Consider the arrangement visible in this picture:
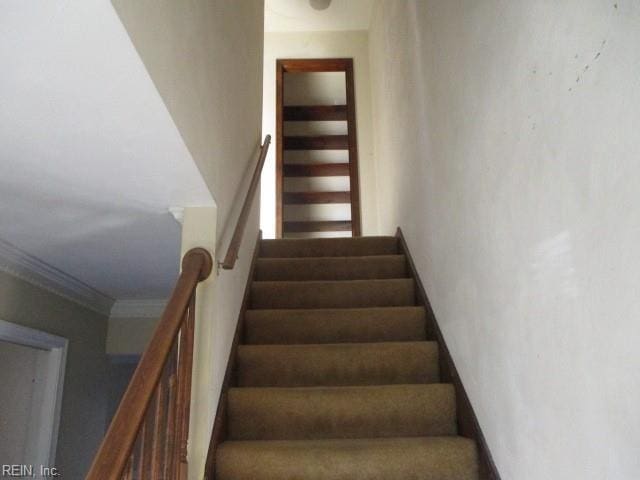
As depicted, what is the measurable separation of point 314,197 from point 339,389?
10.9 ft

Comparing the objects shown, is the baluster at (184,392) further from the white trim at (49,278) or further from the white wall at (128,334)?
the white wall at (128,334)

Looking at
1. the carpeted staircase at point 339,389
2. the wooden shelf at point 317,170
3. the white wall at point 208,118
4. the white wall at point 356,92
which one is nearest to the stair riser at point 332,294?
the carpeted staircase at point 339,389

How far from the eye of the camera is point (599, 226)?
92 centimetres

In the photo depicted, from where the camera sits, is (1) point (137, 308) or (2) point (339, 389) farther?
(1) point (137, 308)

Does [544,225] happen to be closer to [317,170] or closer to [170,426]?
[170,426]

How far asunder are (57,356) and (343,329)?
164 cm

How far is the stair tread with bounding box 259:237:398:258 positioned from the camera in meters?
3.27

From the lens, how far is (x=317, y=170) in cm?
514

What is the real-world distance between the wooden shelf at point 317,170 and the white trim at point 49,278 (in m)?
2.51

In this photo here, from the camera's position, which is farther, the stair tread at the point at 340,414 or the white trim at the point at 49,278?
the white trim at the point at 49,278

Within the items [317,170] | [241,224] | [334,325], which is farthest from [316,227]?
[241,224]

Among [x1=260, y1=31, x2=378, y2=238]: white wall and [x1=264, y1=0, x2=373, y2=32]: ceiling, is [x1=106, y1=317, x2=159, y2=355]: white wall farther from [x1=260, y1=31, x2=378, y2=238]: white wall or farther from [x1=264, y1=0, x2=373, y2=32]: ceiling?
[x1=264, y1=0, x2=373, y2=32]: ceiling

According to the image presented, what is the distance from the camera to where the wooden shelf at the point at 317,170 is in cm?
512

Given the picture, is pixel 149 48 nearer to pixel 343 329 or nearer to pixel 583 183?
pixel 583 183
